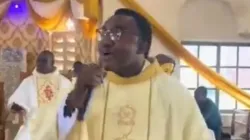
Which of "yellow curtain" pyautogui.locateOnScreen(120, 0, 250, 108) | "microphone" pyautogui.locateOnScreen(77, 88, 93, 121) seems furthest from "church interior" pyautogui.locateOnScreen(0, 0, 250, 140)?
"microphone" pyautogui.locateOnScreen(77, 88, 93, 121)

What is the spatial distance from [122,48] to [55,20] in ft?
17.5

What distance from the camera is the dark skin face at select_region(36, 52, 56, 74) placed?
6.54 m

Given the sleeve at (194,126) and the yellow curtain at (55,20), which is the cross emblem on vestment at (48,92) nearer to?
the yellow curtain at (55,20)

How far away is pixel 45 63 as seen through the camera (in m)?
6.67

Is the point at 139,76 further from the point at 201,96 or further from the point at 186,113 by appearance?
the point at 201,96

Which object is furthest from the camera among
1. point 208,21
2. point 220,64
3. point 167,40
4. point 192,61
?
point 220,64

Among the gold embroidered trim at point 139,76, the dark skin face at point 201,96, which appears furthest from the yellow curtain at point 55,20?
the gold embroidered trim at point 139,76

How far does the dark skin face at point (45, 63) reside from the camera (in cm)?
654

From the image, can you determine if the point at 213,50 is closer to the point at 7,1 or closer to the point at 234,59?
the point at 234,59

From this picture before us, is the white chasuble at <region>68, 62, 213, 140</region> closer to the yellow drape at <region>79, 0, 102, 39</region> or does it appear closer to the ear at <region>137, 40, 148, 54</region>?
the ear at <region>137, 40, 148, 54</region>

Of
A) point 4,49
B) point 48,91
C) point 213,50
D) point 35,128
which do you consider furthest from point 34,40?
point 35,128

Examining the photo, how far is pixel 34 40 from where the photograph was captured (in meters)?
8.30

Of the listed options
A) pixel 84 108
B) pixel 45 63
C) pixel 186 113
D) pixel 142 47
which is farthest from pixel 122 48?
pixel 45 63

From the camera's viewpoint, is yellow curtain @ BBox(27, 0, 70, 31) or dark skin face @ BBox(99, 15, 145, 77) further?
yellow curtain @ BBox(27, 0, 70, 31)
